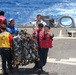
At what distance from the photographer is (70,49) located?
650 inches

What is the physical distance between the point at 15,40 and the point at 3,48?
40cm

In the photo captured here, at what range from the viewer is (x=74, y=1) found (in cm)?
9769

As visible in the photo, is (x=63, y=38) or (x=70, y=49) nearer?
(x=70, y=49)

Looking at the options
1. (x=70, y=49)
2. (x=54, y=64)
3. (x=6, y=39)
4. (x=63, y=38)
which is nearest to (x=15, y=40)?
(x=6, y=39)

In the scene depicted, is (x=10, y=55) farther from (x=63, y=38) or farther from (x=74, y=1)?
(x=74, y=1)

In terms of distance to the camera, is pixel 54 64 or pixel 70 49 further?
pixel 70 49

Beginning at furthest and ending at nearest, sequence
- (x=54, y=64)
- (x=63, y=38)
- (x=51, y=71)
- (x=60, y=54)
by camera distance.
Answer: (x=63, y=38) < (x=60, y=54) < (x=54, y=64) < (x=51, y=71)

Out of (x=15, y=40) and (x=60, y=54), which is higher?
(x=15, y=40)

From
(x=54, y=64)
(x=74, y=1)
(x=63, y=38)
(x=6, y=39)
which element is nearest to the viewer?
(x=6, y=39)

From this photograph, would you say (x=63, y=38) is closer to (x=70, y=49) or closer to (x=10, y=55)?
(x=70, y=49)

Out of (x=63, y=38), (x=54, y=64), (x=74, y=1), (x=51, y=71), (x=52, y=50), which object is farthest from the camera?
(x=74, y=1)

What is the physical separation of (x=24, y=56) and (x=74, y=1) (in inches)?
3439

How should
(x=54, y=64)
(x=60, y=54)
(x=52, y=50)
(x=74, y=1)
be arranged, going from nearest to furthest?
(x=54, y=64) → (x=60, y=54) → (x=52, y=50) → (x=74, y=1)

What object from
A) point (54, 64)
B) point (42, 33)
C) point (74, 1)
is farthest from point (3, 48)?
point (74, 1)
